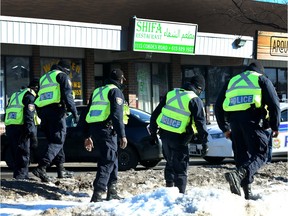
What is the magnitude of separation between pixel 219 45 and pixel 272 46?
8.88 feet

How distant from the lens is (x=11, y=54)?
21.2 m

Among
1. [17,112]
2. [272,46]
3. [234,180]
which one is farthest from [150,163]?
[272,46]

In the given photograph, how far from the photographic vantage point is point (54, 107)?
1025 cm

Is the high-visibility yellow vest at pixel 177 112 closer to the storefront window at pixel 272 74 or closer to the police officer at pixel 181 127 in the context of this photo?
the police officer at pixel 181 127

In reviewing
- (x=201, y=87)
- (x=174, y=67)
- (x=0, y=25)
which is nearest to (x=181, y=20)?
Result: (x=174, y=67)

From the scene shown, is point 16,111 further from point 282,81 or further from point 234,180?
point 282,81

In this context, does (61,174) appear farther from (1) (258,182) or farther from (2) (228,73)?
(2) (228,73)

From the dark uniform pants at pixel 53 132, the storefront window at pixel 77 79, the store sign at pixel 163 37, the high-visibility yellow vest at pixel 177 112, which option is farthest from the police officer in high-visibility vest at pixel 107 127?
the storefront window at pixel 77 79

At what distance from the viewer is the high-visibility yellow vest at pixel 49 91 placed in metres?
10.2

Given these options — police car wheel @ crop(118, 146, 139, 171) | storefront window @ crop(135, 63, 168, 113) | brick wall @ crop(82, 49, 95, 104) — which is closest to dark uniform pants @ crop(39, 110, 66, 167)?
police car wheel @ crop(118, 146, 139, 171)

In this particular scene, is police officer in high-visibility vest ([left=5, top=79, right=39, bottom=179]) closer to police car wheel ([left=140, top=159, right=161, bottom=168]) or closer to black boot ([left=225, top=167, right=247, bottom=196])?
black boot ([left=225, top=167, right=247, bottom=196])

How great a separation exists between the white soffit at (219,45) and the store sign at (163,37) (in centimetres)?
58

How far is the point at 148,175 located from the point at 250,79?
3236 millimetres

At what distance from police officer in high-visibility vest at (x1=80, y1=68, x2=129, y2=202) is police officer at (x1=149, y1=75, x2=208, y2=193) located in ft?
1.98
